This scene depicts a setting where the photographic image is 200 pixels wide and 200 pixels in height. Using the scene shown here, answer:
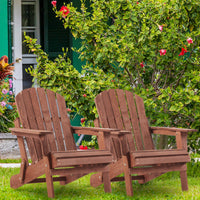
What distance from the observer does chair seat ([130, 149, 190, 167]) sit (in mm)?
4359

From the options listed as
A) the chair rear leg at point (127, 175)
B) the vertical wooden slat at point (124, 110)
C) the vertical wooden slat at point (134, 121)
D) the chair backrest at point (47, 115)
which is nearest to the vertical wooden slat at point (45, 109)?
the chair backrest at point (47, 115)

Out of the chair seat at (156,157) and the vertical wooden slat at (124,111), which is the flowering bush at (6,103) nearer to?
the vertical wooden slat at (124,111)

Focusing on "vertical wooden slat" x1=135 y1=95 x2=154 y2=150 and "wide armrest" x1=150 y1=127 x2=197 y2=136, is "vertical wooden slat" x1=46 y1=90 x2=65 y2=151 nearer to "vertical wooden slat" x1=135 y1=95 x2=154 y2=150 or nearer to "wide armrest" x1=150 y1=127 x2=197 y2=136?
"vertical wooden slat" x1=135 y1=95 x2=154 y2=150

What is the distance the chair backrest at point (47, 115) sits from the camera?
4.87 meters

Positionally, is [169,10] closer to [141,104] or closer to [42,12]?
[141,104]

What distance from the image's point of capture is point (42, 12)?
936 cm

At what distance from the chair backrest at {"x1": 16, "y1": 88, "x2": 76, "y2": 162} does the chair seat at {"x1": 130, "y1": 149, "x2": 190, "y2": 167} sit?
0.91 metres

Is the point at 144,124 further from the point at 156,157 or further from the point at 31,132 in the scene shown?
the point at 31,132

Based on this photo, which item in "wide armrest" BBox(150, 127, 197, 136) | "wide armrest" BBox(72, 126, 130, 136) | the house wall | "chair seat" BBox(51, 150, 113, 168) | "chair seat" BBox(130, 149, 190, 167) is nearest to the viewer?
"chair seat" BBox(51, 150, 113, 168)

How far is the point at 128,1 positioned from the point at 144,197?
2.31 meters

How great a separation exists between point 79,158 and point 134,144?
103 cm

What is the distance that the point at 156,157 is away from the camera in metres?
4.48

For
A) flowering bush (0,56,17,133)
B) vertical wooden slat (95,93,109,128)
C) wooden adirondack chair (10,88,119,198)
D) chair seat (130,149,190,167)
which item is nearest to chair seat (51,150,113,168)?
wooden adirondack chair (10,88,119,198)

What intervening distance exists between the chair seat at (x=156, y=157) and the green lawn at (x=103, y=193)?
320 millimetres
